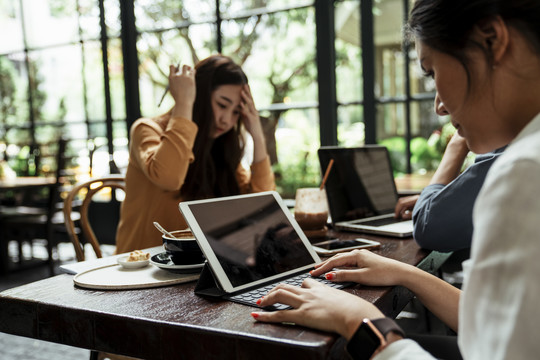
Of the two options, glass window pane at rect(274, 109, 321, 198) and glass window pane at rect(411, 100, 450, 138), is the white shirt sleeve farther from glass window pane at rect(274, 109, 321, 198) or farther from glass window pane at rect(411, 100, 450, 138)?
glass window pane at rect(274, 109, 321, 198)

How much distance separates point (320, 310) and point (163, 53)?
447 centimetres

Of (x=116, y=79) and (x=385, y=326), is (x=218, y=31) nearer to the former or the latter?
(x=116, y=79)

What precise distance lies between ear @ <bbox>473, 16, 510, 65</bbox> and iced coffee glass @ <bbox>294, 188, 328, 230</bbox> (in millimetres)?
851

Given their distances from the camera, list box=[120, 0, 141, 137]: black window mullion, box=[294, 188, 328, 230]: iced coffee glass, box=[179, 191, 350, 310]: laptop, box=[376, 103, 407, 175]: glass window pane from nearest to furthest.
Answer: box=[179, 191, 350, 310]: laptop < box=[294, 188, 328, 230]: iced coffee glass < box=[376, 103, 407, 175]: glass window pane < box=[120, 0, 141, 137]: black window mullion

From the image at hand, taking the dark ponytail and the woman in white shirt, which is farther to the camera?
the dark ponytail

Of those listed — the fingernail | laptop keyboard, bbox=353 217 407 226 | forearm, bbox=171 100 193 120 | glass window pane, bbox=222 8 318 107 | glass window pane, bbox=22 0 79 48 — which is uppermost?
glass window pane, bbox=22 0 79 48

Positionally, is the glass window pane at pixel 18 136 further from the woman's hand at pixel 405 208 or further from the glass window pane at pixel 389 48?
the woman's hand at pixel 405 208

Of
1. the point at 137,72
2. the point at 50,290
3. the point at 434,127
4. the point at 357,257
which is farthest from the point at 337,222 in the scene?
the point at 137,72

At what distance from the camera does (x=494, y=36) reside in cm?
60

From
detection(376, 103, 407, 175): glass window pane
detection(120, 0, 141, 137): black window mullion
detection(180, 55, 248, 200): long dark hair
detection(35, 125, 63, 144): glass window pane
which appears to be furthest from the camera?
detection(35, 125, 63, 144): glass window pane

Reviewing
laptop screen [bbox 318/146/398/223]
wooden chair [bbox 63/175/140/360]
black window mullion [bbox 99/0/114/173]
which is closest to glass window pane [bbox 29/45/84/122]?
black window mullion [bbox 99/0/114/173]

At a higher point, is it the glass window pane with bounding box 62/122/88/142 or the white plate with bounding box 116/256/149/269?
the glass window pane with bounding box 62/122/88/142

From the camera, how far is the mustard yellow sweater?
160cm

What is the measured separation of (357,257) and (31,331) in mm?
603
